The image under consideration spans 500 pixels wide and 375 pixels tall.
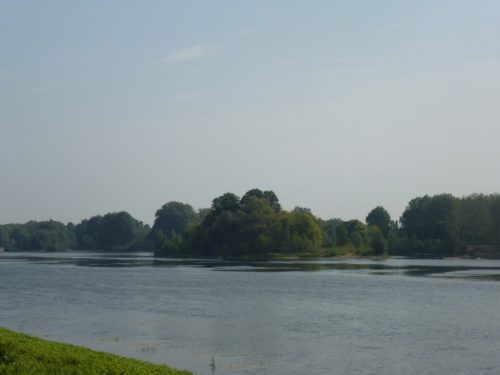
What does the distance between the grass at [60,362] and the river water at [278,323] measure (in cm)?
549

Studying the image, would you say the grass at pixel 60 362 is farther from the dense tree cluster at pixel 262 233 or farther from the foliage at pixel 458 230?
the foliage at pixel 458 230

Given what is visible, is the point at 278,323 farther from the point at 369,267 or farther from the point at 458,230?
the point at 458,230

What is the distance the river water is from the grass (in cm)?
549

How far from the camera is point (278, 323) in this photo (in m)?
40.9

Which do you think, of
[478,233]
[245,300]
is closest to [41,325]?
[245,300]

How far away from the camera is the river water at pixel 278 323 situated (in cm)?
2927

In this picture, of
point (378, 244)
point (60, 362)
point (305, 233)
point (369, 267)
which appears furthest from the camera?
point (305, 233)

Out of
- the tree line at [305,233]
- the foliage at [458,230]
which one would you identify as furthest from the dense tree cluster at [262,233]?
the foliage at [458,230]

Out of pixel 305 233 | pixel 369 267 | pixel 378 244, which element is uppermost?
pixel 305 233

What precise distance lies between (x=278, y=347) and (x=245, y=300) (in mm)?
23204

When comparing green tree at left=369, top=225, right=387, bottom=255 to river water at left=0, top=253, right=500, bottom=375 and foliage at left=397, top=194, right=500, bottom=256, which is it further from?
river water at left=0, top=253, right=500, bottom=375

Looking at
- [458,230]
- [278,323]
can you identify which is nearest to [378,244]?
[458,230]

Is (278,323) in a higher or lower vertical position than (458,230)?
lower

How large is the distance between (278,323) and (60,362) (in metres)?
20.6
